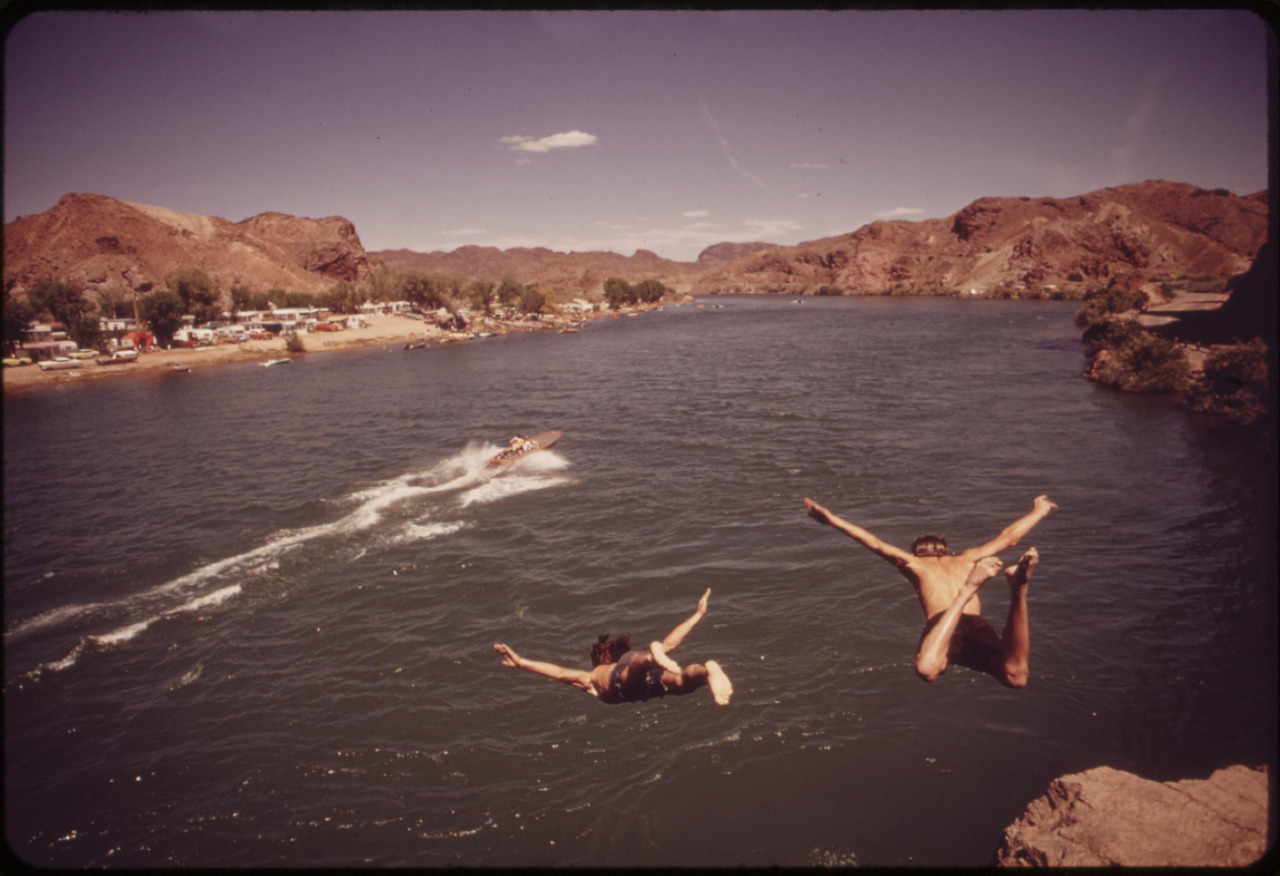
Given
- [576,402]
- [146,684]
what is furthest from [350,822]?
[576,402]

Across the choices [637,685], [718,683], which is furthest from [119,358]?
[718,683]

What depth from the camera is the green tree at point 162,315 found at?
81562 millimetres

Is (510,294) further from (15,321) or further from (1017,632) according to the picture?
(1017,632)

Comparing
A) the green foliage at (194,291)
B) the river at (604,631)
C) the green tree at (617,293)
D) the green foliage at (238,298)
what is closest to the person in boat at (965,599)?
the river at (604,631)

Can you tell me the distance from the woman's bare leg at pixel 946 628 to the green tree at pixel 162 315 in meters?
105

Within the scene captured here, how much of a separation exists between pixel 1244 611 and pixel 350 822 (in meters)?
22.1

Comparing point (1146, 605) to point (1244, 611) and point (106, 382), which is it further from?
point (106, 382)

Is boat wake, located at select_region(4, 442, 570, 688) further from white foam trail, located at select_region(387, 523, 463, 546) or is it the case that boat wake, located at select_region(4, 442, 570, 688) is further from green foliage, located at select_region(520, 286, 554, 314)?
green foliage, located at select_region(520, 286, 554, 314)

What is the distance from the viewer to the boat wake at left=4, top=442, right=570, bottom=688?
1747cm

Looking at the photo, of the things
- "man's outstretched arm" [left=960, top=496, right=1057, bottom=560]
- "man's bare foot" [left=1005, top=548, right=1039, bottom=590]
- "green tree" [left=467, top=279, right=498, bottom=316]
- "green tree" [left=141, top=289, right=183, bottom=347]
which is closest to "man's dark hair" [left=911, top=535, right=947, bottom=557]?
"man's outstretched arm" [left=960, top=496, right=1057, bottom=560]

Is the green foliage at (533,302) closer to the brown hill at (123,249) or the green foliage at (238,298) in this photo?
the green foliage at (238,298)

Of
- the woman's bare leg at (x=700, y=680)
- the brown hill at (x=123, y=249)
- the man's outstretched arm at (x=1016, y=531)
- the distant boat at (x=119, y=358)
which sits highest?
the brown hill at (x=123, y=249)

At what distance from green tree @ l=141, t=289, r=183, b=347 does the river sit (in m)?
59.9

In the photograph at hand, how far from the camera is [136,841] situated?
10781mm
